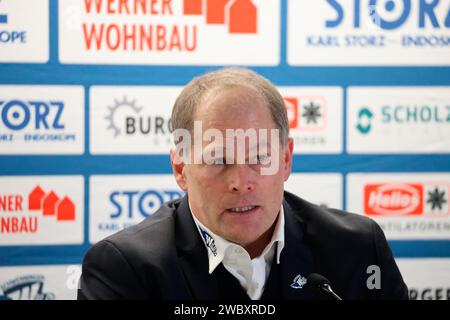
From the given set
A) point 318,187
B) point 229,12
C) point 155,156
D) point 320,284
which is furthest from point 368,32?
point 320,284

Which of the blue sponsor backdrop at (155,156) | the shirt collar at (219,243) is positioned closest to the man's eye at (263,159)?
the shirt collar at (219,243)

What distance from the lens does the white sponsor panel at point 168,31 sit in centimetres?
260

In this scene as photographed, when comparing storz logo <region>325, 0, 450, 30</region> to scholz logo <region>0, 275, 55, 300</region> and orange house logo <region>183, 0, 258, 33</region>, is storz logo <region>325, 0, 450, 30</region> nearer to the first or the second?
orange house logo <region>183, 0, 258, 33</region>

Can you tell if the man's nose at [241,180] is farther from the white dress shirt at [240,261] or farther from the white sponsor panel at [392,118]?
the white sponsor panel at [392,118]

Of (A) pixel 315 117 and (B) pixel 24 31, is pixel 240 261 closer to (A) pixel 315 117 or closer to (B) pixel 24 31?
(A) pixel 315 117

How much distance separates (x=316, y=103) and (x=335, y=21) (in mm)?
382

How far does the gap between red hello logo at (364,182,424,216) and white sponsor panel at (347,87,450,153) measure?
0.55 ft

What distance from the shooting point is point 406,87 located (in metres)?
2.74

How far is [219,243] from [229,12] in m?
1.61

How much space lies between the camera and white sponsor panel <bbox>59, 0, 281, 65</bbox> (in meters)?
2.60

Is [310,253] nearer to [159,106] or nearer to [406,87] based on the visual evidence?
[159,106]

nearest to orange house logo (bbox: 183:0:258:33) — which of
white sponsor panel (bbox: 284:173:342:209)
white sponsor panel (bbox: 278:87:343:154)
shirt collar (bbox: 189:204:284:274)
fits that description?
white sponsor panel (bbox: 278:87:343:154)

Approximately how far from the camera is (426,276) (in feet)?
9.09
